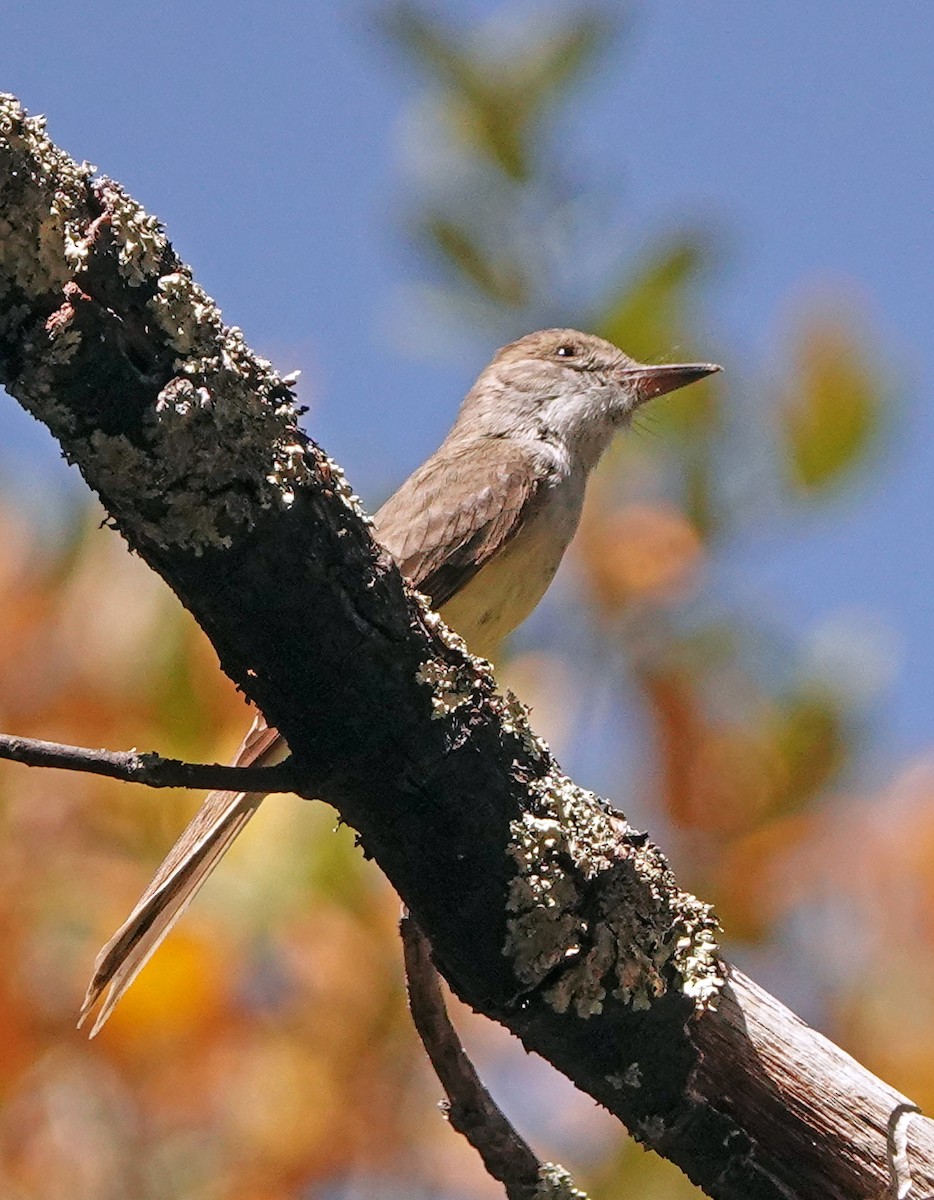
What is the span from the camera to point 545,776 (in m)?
2.60

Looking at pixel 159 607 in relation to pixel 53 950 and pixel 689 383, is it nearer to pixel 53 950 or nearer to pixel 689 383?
pixel 53 950

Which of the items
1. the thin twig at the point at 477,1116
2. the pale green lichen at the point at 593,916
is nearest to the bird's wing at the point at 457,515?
the thin twig at the point at 477,1116

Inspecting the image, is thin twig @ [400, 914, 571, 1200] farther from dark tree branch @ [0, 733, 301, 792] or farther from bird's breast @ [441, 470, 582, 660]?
bird's breast @ [441, 470, 582, 660]

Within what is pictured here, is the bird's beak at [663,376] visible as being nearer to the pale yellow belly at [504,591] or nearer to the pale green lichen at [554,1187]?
the pale yellow belly at [504,591]

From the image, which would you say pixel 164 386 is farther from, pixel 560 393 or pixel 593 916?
pixel 560 393

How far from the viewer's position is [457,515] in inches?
197

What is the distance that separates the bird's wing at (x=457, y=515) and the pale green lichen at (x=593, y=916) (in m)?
2.12

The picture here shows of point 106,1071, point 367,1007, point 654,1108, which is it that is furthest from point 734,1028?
point 106,1071

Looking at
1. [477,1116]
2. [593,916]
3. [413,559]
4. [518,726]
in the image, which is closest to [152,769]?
[518,726]

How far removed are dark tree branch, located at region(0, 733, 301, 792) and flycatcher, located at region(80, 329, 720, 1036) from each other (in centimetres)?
79

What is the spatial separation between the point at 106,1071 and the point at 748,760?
5.29ft

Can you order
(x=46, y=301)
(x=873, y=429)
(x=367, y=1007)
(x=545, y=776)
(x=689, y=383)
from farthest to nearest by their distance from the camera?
1. (x=689, y=383)
2. (x=873, y=429)
3. (x=367, y=1007)
4. (x=545, y=776)
5. (x=46, y=301)

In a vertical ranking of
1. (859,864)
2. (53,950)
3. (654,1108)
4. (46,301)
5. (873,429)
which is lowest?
(654,1108)

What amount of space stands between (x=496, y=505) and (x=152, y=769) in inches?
111
